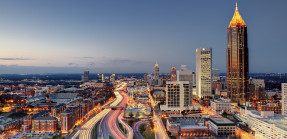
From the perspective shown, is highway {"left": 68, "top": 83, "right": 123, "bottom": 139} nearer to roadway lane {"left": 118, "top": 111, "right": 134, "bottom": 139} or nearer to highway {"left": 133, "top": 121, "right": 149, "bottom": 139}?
roadway lane {"left": 118, "top": 111, "right": 134, "bottom": 139}

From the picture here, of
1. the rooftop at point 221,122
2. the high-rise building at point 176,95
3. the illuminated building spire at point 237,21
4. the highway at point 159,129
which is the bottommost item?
the highway at point 159,129

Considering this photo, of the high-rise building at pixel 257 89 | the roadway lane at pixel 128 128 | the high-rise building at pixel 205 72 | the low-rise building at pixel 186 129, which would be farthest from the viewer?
the high-rise building at pixel 205 72

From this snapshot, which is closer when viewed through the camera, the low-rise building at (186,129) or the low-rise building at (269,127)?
the low-rise building at (269,127)

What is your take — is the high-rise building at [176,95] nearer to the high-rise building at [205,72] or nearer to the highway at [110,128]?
the highway at [110,128]

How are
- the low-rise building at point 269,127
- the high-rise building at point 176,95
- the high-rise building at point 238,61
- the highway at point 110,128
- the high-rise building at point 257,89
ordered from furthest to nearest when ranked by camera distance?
the high-rise building at point 257,89, the high-rise building at point 238,61, the high-rise building at point 176,95, the highway at point 110,128, the low-rise building at point 269,127

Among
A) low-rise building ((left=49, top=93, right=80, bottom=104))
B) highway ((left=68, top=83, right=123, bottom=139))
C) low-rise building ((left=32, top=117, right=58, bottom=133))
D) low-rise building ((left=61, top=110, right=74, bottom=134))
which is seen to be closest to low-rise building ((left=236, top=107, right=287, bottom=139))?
highway ((left=68, top=83, right=123, bottom=139))

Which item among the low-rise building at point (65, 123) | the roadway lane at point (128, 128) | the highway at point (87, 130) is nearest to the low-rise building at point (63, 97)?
the highway at point (87, 130)

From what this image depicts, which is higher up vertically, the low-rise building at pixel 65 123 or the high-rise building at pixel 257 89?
the high-rise building at pixel 257 89
